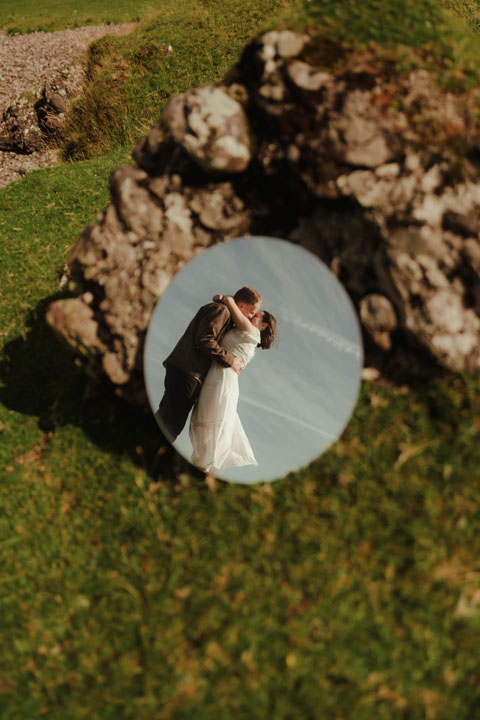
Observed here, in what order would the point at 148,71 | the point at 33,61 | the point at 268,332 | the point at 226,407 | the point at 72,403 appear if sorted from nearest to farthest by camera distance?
the point at 268,332 < the point at 226,407 < the point at 72,403 < the point at 148,71 < the point at 33,61

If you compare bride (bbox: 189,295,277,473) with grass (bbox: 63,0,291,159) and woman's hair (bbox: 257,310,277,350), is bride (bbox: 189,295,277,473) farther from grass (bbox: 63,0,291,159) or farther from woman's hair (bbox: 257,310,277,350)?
grass (bbox: 63,0,291,159)

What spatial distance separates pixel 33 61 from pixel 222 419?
61.5 feet

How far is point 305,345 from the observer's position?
3.69 m

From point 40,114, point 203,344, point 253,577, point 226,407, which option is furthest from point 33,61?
point 253,577

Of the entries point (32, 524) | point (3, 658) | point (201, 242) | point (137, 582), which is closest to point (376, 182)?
point (201, 242)

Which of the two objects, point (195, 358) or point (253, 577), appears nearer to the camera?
point (253, 577)

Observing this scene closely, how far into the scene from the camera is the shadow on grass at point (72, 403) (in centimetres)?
426

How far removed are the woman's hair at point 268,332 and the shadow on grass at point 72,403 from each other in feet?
4.03

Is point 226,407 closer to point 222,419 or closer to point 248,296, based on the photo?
point 222,419

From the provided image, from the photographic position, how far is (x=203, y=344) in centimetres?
395

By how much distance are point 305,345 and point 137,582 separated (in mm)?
2218

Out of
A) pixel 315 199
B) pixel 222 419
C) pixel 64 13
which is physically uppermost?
pixel 315 199

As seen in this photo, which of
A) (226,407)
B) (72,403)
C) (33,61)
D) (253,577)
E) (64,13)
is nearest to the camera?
(253,577)

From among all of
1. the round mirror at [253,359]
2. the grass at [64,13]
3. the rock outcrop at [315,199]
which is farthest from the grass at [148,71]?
the grass at [64,13]
